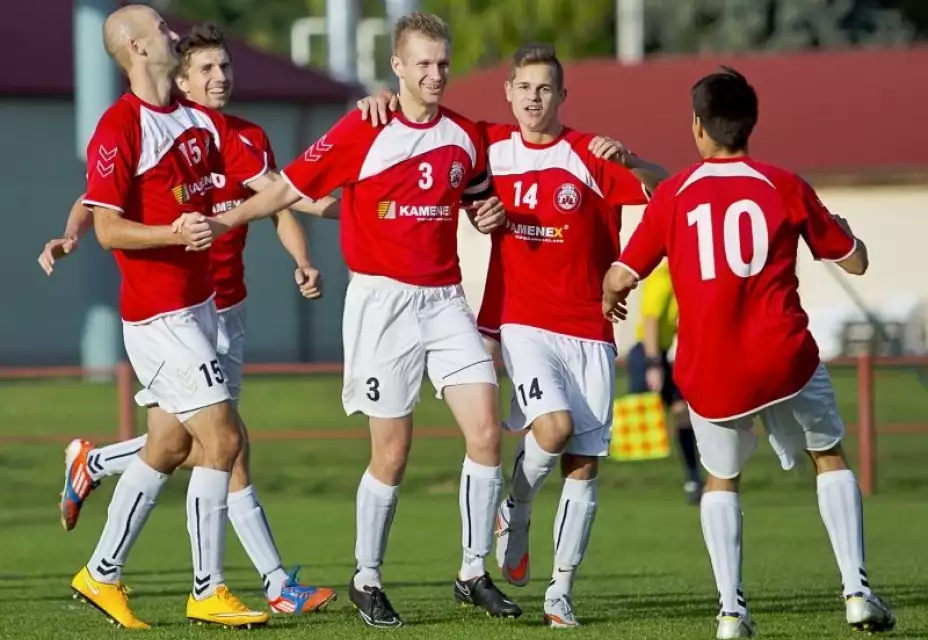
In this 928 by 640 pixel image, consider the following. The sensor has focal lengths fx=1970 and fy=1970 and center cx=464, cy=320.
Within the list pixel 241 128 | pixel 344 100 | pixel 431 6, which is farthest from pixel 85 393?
pixel 431 6

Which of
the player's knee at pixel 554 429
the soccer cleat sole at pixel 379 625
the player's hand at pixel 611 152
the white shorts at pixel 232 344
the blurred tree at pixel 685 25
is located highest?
the blurred tree at pixel 685 25

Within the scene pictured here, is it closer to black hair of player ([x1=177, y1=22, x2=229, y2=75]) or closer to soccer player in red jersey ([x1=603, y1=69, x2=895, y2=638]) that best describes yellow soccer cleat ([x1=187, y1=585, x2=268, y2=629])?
soccer player in red jersey ([x1=603, y1=69, x2=895, y2=638])

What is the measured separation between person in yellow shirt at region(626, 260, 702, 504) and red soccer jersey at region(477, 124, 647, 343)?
6.22m

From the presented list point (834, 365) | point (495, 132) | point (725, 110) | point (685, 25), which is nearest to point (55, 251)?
point (495, 132)

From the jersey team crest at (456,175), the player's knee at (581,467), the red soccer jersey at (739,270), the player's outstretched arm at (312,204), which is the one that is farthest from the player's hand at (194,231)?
the player's knee at (581,467)

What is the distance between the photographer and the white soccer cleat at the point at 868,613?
7.47 meters

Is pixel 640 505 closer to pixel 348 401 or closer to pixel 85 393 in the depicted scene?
pixel 348 401

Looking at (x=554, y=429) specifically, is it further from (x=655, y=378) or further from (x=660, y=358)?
(x=660, y=358)

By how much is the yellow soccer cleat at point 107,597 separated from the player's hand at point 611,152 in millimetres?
2770

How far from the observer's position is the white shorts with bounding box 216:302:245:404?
9.59 meters

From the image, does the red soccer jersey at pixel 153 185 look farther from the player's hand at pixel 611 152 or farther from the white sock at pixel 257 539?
the player's hand at pixel 611 152

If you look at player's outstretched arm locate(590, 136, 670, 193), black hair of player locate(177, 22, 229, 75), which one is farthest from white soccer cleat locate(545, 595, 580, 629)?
black hair of player locate(177, 22, 229, 75)

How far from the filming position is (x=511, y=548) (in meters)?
9.00

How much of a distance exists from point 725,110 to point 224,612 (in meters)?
2.88
